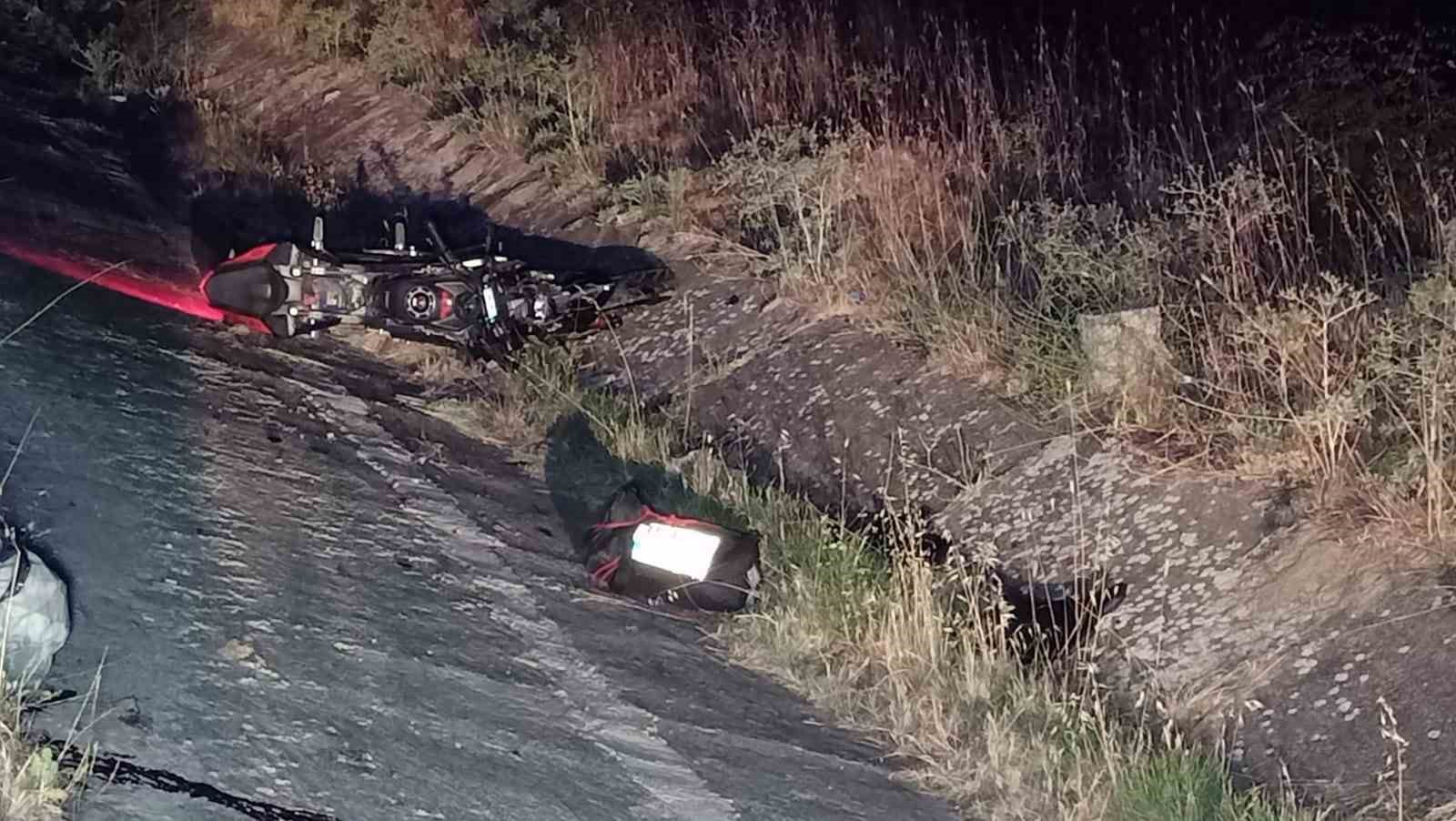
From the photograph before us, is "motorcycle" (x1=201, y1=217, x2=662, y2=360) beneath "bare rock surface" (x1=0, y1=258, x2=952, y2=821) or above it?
above

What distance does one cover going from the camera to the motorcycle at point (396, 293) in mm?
7793

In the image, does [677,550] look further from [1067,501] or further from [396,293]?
[396,293]

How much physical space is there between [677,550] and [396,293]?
259 centimetres

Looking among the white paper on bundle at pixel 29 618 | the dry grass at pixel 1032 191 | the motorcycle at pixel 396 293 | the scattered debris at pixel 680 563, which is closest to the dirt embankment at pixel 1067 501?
the dry grass at pixel 1032 191

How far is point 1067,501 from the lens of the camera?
6285 millimetres

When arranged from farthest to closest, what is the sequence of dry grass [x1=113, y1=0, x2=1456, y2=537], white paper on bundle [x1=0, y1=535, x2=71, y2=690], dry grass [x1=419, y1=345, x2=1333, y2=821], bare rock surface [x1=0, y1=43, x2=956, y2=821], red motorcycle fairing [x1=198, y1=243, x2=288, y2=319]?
red motorcycle fairing [x1=198, y1=243, x2=288, y2=319], dry grass [x1=113, y1=0, x2=1456, y2=537], dry grass [x1=419, y1=345, x2=1333, y2=821], bare rock surface [x1=0, y1=43, x2=956, y2=821], white paper on bundle [x1=0, y1=535, x2=71, y2=690]

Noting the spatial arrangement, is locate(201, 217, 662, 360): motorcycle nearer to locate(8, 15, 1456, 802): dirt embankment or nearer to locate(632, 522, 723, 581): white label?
locate(8, 15, 1456, 802): dirt embankment

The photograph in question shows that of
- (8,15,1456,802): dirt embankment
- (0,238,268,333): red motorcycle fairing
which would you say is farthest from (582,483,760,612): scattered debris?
(0,238,268,333): red motorcycle fairing

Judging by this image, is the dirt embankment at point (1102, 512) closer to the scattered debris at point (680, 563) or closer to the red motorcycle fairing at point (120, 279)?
the scattered debris at point (680, 563)

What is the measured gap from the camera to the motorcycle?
7.79 meters

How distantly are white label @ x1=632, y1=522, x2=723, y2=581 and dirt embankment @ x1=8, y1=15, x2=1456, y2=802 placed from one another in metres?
1.03

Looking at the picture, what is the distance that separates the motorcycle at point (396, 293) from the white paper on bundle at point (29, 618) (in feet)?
10.9

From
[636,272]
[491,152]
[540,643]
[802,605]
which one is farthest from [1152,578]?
[491,152]

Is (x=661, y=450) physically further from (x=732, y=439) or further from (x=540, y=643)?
(x=540, y=643)
